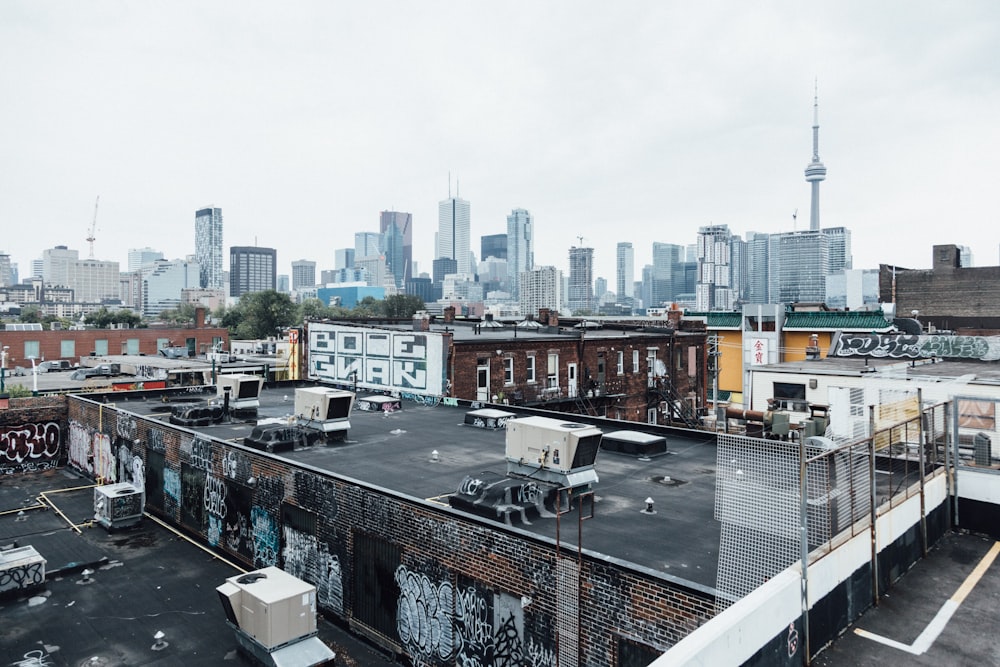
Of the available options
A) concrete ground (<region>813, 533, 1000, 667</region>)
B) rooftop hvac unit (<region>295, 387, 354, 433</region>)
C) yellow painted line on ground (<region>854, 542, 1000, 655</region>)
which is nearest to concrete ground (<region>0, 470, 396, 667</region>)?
rooftop hvac unit (<region>295, 387, 354, 433</region>)

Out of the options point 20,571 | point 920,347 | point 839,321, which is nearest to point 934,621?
point 20,571

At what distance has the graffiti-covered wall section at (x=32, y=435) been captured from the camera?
3338 cm

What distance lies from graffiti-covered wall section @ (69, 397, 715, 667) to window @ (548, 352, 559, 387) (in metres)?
26.6

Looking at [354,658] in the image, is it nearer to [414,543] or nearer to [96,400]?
[414,543]

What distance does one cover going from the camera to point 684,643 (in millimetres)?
7137

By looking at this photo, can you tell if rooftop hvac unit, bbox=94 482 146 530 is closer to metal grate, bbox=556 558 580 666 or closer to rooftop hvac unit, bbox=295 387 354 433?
rooftop hvac unit, bbox=295 387 354 433

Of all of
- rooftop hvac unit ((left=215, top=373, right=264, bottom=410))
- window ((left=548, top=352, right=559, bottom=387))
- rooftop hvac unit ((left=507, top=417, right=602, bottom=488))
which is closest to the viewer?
rooftop hvac unit ((left=507, top=417, right=602, bottom=488))

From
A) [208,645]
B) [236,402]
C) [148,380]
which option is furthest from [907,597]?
[148,380]

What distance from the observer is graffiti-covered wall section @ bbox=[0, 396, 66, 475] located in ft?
109

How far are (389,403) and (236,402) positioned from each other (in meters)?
6.99

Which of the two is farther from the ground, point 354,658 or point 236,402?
point 236,402

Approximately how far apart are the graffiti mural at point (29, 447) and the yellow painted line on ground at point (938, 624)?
3931 cm

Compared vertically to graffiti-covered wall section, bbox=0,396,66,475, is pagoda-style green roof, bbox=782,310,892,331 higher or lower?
higher

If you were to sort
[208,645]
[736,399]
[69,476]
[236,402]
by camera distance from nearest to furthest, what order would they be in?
[208,645]
[236,402]
[69,476]
[736,399]
